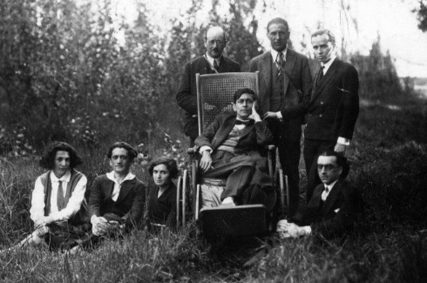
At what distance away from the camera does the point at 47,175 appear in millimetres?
5949

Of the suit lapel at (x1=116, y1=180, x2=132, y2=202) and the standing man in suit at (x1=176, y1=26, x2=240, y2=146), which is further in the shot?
the standing man in suit at (x1=176, y1=26, x2=240, y2=146)

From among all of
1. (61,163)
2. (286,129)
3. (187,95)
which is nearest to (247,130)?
(286,129)

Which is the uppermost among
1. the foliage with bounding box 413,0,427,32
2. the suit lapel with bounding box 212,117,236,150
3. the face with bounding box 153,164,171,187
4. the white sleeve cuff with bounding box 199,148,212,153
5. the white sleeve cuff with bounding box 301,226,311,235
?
the foliage with bounding box 413,0,427,32

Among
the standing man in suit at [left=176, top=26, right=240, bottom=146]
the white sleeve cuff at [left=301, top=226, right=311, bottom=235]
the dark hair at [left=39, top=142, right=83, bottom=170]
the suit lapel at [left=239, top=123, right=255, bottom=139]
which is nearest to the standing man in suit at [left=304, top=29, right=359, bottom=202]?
the suit lapel at [left=239, top=123, right=255, bottom=139]

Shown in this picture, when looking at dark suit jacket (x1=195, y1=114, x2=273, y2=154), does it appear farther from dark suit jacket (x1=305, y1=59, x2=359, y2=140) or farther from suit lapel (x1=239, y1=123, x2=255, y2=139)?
dark suit jacket (x1=305, y1=59, x2=359, y2=140)

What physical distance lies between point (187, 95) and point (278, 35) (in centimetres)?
114

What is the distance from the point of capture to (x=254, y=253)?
509cm

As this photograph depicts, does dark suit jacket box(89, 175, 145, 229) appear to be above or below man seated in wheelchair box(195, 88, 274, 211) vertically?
below

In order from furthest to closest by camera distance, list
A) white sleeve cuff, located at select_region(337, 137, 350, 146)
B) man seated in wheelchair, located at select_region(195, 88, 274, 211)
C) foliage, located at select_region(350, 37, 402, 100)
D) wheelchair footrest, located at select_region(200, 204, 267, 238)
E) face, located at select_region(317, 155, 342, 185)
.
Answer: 1. foliage, located at select_region(350, 37, 402, 100)
2. white sleeve cuff, located at select_region(337, 137, 350, 146)
3. man seated in wheelchair, located at select_region(195, 88, 274, 211)
4. face, located at select_region(317, 155, 342, 185)
5. wheelchair footrest, located at select_region(200, 204, 267, 238)

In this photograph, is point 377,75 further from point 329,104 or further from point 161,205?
point 161,205

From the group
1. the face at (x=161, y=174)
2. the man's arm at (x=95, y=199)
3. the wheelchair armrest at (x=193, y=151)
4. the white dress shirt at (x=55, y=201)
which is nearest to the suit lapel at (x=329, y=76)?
the wheelchair armrest at (x=193, y=151)

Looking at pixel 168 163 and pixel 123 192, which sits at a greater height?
pixel 168 163

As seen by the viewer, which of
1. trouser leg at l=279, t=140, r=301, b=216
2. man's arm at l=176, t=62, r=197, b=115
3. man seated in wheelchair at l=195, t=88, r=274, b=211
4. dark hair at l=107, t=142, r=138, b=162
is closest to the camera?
man seated in wheelchair at l=195, t=88, r=274, b=211

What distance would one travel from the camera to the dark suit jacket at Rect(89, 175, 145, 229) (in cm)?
575
